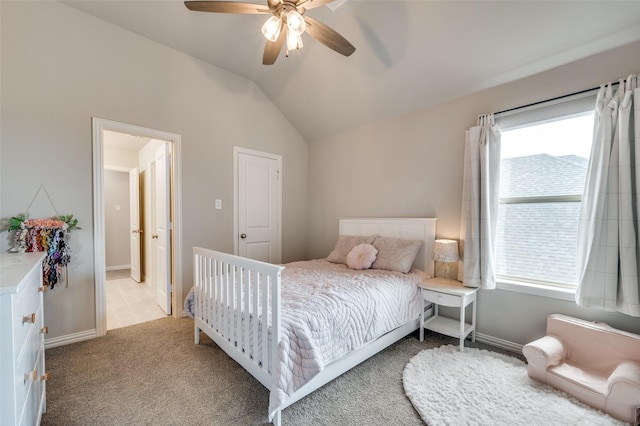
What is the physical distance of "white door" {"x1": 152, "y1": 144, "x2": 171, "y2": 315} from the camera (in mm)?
3084

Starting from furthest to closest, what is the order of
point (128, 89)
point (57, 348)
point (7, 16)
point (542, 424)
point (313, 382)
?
point (128, 89) → point (57, 348) → point (7, 16) → point (313, 382) → point (542, 424)

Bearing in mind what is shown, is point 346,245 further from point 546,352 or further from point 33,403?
point 33,403

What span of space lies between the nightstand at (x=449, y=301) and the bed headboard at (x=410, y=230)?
289 millimetres

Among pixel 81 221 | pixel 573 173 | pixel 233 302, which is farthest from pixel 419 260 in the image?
pixel 81 221

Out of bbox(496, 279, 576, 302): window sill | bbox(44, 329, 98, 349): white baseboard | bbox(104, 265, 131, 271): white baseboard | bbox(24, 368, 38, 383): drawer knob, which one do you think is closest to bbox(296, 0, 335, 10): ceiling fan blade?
bbox(24, 368, 38, 383): drawer knob

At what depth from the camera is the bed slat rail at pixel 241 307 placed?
1542 millimetres

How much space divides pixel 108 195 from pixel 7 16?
406cm

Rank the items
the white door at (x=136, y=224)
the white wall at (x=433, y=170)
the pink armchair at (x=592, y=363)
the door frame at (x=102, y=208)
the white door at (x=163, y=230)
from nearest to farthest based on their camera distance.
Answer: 1. the pink armchair at (x=592, y=363)
2. the white wall at (x=433, y=170)
3. the door frame at (x=102, y=208)
4. the white door at (x=163, y=230)
5. the white door at (x=136, y=224)

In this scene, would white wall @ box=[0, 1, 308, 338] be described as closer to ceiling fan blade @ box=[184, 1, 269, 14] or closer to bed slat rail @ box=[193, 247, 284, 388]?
bed slat rail @ box=[193, 247, 284, 388]

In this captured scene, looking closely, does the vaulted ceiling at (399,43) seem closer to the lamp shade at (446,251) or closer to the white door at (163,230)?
the white door at (163,230)

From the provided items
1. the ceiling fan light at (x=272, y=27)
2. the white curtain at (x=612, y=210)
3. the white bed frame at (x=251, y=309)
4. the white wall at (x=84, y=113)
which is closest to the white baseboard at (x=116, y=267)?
the white wall at (x=84, y=113)

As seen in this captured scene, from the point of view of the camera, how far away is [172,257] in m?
3.12

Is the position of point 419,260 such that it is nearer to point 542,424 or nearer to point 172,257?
point 542,424

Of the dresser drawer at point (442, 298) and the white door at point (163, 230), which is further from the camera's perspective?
the white door at point (163, 230)
